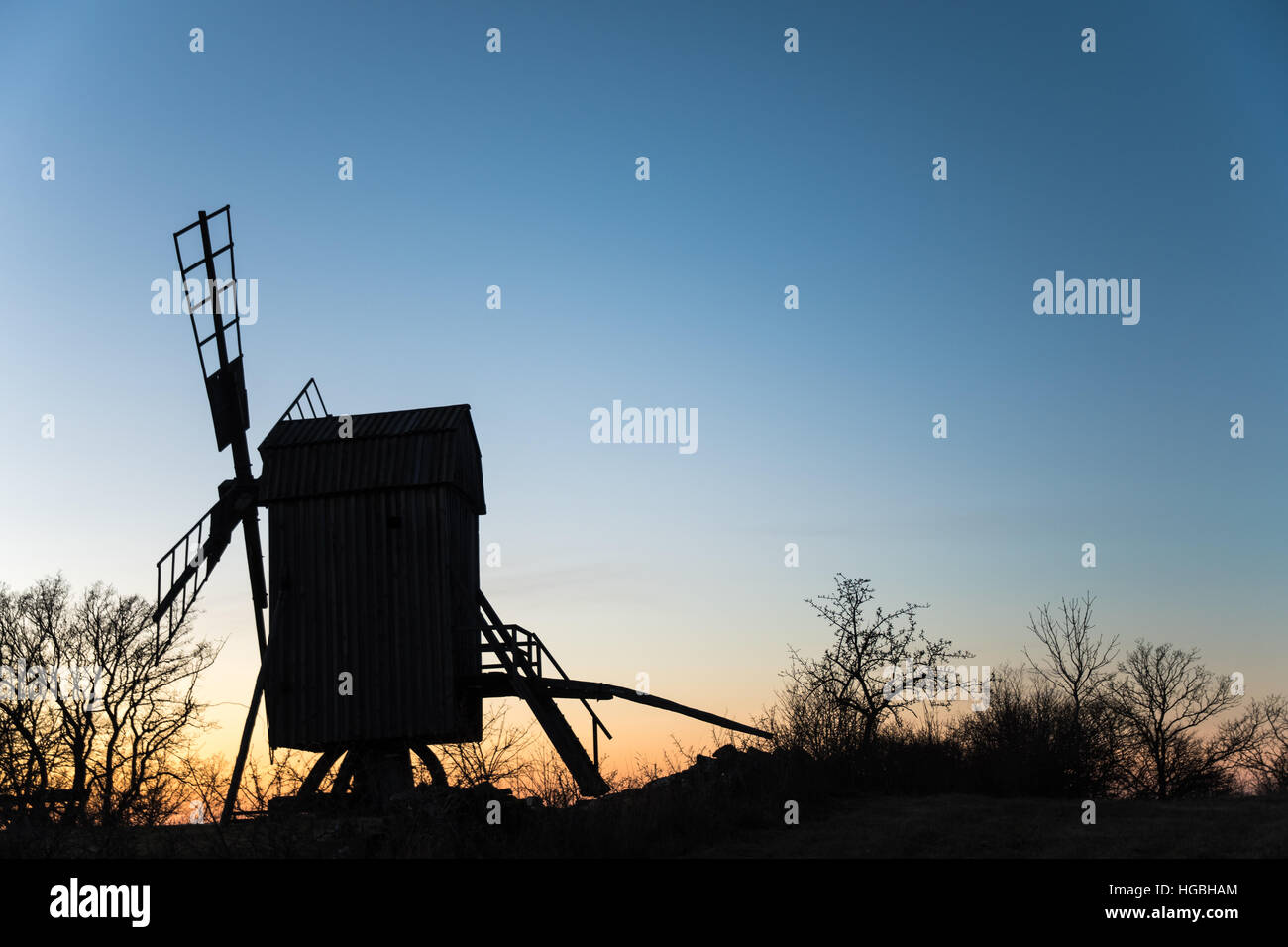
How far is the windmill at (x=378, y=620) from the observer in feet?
78.6

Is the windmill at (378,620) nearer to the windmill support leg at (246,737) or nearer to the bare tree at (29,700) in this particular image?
the windmill support leg at (246,737)

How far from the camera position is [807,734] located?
2477 cm

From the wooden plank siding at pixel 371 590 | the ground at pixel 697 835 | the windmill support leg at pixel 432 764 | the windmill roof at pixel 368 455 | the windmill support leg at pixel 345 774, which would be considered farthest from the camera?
the windmill support leg at pixel 432 764

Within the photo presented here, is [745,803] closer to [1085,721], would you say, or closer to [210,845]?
[210,845]

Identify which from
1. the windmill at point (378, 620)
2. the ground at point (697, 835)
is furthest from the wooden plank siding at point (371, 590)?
the ground at point (697, 835)

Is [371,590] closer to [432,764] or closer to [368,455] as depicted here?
[368,455]

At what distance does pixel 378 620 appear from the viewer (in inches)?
952

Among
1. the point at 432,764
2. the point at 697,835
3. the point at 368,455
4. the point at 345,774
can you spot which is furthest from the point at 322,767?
the point at 697,835

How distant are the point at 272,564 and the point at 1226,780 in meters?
27.5

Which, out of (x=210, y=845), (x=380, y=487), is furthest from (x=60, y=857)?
(x=380, y=487)

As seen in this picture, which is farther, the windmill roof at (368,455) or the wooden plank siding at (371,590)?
the windmill roof at (368,455)

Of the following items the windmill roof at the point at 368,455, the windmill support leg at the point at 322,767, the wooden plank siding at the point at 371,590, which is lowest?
the windmill support leg at the point at 322,767
